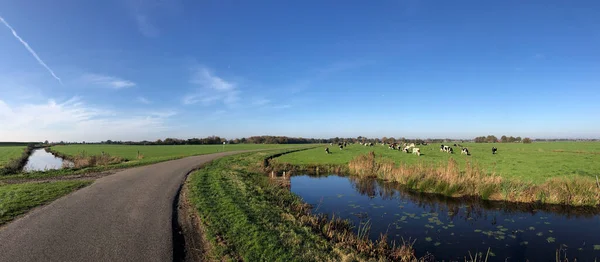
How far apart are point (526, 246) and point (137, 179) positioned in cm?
2224

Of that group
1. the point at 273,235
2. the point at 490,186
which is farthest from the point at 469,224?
the point at 273,235

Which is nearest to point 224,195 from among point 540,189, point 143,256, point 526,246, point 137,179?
point 143,256

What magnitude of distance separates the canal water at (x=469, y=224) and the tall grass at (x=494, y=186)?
2.81 feet

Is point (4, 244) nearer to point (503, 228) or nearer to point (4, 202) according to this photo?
point (4, 202)

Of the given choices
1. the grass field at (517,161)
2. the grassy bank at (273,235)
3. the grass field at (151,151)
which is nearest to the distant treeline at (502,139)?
the grass field at (517,161)

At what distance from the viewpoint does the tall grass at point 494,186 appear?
16250 millimetres

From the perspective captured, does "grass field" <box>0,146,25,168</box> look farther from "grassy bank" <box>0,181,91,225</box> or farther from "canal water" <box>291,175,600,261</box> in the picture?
"canal water" <box>291,175,600,261</box>

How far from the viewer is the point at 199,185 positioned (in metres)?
17.3

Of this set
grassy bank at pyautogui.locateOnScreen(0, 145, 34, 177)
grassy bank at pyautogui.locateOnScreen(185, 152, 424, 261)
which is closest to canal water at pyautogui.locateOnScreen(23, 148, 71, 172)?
grassy bank at pyautogui.locateOnScreen(0, 145, 34, 177)

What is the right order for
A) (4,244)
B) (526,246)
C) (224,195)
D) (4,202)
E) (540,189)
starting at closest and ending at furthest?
(4,244) → (526,246) → (4,202) → (224,195) → (540,189)

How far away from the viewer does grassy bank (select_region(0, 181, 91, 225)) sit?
11.1 meters

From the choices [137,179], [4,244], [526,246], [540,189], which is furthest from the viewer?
[137,179]

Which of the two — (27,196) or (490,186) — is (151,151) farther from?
Result: (490,186)

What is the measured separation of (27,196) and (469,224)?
22277 mm
